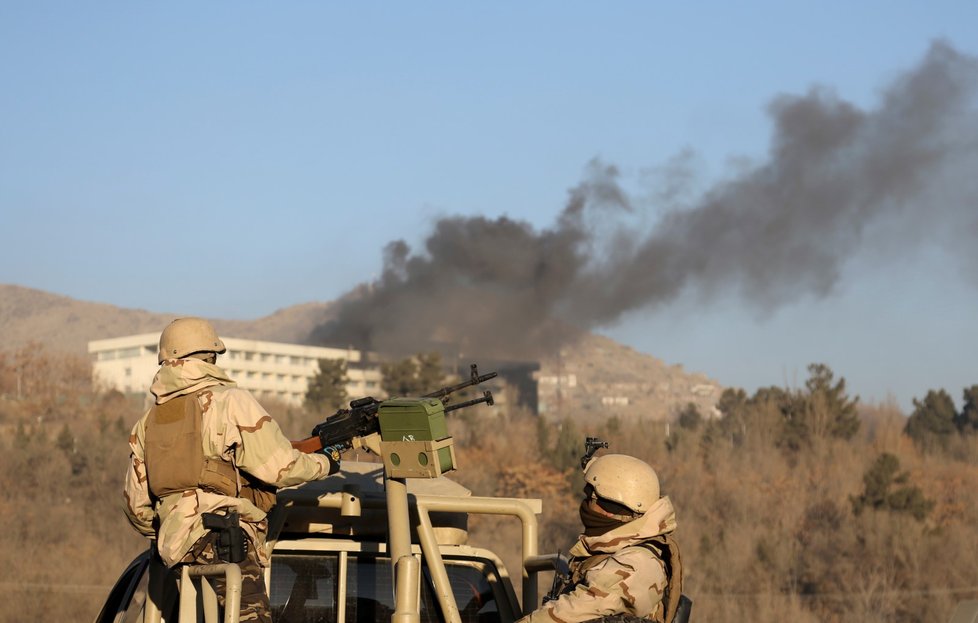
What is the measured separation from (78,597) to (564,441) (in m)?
24.0

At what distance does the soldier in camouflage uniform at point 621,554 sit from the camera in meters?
4.57

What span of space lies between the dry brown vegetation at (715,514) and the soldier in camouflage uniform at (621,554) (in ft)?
78.7

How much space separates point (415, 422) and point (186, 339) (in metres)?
A: 0.96

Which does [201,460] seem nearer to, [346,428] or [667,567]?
[346,428]

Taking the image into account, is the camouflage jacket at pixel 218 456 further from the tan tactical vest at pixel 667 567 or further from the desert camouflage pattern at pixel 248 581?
the tan tactical vest at pixel 667 567

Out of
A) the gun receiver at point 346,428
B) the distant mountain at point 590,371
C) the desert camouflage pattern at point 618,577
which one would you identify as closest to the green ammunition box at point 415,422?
the gun receiver at point 346,428

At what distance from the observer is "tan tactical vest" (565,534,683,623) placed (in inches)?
187

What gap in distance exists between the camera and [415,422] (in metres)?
5.13

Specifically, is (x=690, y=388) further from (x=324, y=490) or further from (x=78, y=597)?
(x=324, y=490)

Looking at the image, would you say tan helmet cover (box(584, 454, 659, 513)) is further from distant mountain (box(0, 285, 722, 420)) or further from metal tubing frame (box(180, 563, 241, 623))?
distant mountain (box(0, 285, 722, 420))

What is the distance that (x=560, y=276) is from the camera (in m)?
73.8

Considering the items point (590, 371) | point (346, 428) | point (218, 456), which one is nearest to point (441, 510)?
point (346, 428)

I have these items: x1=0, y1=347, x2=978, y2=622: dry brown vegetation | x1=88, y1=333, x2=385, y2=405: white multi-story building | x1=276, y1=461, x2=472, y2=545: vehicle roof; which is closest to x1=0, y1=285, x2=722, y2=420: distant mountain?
x1=88, y1=333, x2=385, y2=405: white multi-story building

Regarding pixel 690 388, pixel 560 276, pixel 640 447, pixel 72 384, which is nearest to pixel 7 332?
pixel 690 388
